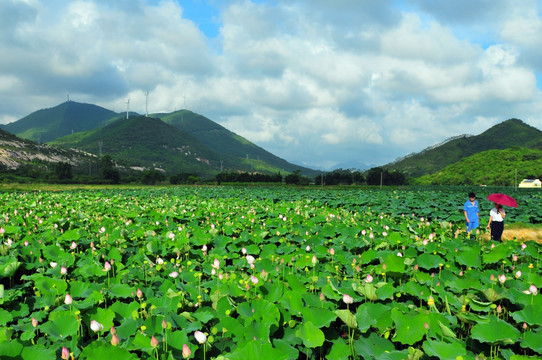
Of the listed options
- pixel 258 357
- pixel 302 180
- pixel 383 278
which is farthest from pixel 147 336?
pixel 302 180

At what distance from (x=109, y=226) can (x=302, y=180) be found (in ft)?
283

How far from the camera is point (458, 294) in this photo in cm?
396

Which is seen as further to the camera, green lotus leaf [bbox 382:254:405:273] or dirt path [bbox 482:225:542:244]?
dirt path [bbox 482:225:542:244]

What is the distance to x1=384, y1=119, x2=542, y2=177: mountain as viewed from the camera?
522ft

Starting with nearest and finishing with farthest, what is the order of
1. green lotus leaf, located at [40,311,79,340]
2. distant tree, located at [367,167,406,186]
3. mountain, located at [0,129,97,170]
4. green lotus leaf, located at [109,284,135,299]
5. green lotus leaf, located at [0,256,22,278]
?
1. green lotus leaf, located at [40,311,79,340]
2. green lotus leaf, located at [109,284,135,299]
3. green lotus leaf, located at [0,256,22,278]
4. distant tree, located at [367,167,406,186]
5. mountain, located at [0,129,97,170]

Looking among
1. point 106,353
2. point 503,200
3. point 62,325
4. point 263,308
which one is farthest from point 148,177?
point 106,353

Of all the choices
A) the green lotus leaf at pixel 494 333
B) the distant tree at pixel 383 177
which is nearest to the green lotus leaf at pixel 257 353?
the green lotus leaf at pixel 494 333

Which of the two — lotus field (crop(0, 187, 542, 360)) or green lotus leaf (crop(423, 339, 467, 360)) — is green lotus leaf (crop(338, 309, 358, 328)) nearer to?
lotus field (crop(0, 187, 542, 360))

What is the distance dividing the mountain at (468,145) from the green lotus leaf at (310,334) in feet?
541

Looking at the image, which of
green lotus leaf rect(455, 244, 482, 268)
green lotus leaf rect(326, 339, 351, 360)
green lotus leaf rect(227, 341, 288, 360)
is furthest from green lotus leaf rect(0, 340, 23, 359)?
green lotus leaf rect(455, 244, 482, 268)

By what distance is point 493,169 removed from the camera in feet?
376

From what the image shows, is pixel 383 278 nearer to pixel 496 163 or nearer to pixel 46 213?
pixel 46 213

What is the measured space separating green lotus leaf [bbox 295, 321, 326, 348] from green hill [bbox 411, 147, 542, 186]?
125 m

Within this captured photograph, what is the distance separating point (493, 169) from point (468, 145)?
61879 millimetres
